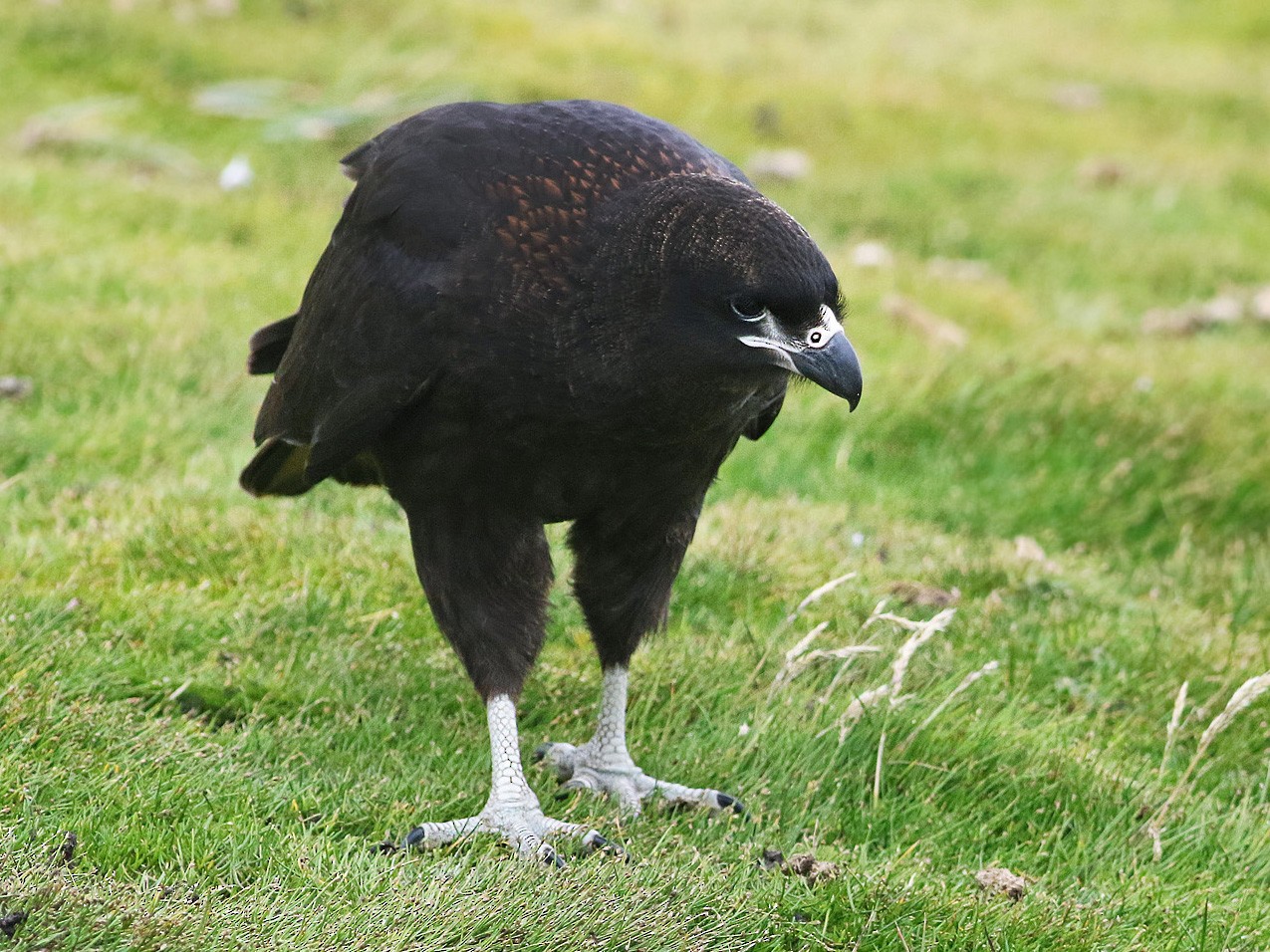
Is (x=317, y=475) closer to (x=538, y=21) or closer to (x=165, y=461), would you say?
(x=165, y=461)

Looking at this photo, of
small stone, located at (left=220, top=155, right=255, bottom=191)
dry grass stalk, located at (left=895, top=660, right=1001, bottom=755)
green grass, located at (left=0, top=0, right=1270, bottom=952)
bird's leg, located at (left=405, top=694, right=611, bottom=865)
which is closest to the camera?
green grass, located at (left=0, top=0, right=1270, bottom=952)

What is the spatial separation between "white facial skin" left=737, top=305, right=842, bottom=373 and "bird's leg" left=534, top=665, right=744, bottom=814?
48.4 inches

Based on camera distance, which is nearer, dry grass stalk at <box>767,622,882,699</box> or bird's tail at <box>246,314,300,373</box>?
→ dry grass stalk at <box>767,622,882,699</box>

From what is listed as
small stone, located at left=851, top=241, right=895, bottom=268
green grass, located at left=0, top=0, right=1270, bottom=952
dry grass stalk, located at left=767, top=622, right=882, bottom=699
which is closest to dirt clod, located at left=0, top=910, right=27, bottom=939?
green grass, located at left=0, top=0, right=1270, bottom=952

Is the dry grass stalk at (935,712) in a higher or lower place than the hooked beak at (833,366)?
lower

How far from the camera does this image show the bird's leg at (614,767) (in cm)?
418

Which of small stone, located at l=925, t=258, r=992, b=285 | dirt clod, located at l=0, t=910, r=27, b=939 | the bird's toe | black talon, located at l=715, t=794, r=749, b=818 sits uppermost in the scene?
dirt clod, located at l=0, t=910, r=27, b=939

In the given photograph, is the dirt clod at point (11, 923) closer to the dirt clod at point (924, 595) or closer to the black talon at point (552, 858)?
the black talon at point (552, 858)

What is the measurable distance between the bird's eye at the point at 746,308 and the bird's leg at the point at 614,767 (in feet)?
4.14

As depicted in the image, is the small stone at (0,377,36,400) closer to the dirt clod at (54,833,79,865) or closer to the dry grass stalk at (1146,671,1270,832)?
the dirt clod at (54,833,79,865)

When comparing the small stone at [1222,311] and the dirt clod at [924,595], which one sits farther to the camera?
the small stone at [1222,311]

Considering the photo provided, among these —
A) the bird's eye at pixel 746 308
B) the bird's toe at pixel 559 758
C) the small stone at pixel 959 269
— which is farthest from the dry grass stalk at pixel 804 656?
the small stone at pixel 959 269

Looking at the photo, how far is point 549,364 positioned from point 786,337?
57 cm

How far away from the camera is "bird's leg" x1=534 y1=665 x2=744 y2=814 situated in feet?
13.7
